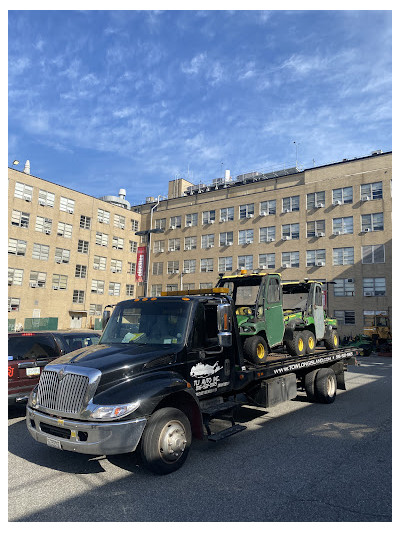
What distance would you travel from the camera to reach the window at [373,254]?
39094 mm

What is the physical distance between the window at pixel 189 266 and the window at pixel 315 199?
18526 mm

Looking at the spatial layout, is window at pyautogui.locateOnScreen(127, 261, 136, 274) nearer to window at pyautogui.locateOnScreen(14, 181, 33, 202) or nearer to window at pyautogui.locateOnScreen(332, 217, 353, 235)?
window at pyautogui.locateOnScreen(14, 181, 33, 202)

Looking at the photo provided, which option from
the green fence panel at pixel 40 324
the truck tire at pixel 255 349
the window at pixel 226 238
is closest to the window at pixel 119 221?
the window at pixel 226 238

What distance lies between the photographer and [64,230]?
48.8 meters

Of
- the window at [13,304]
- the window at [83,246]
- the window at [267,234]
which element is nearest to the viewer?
the window at [13,304]

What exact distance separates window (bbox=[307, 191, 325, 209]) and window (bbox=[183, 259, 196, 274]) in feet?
60.8

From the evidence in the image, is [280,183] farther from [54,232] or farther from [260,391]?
[260,391]

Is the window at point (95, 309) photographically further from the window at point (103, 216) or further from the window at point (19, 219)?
the window at point (19, 219)

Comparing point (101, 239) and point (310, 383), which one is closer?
point (310, 383)

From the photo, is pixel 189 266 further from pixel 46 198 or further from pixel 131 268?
pixel 46 198

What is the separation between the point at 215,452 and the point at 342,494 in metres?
2.17

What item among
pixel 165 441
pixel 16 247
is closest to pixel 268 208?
pixel 16 247

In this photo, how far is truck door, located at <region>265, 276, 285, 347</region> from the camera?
334 inches

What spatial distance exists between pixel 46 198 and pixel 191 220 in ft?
67.2
